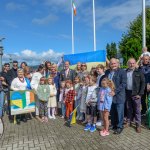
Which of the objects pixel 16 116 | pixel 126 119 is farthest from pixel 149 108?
pixel 16 116

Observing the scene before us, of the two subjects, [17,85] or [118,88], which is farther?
[17,85]

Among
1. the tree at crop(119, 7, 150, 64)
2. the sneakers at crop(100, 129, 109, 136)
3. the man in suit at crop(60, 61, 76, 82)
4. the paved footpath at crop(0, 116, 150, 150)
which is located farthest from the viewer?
the tree at crop(119, 7, 150, 64)

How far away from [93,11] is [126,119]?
562 inches

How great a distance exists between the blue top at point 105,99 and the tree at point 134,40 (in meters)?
29.1

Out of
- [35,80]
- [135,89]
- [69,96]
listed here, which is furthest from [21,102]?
[135,89]

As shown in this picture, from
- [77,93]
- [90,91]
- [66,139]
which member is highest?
[90,91]

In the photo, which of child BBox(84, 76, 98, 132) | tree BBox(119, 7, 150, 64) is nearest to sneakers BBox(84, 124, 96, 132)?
child BBox(84, 76, 98, 132)

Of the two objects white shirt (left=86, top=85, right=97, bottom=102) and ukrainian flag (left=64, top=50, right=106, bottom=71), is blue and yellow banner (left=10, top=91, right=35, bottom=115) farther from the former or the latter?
ukrainian flag (left=64, top=50, right=106, bottom=71)

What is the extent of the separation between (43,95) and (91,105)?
2.05 meters

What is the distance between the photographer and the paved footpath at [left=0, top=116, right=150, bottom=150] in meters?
6.04

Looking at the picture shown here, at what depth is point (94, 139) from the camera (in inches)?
259

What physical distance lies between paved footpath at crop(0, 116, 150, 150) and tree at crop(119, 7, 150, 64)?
29.0 metres

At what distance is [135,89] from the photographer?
23.4 feet

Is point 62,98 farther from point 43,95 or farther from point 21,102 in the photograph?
point 21,102
